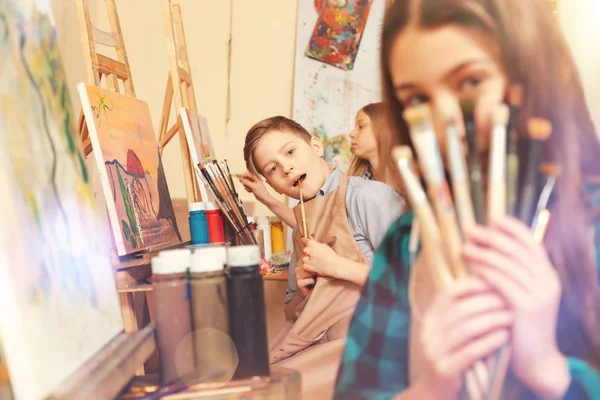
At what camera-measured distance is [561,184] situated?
0.44 meters

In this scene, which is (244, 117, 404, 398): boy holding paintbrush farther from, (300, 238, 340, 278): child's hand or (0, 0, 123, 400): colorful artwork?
(0, 0, 123, 400): colorful artwork

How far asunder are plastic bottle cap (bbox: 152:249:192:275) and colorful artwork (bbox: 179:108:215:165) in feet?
3.25

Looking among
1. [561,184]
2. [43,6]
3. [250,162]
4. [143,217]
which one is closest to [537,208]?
[561,184]

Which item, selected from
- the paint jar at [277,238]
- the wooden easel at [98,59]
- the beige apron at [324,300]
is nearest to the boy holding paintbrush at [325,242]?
the beige apron at [324,300]

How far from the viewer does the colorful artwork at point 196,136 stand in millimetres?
1636

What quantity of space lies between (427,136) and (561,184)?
0.12 meters

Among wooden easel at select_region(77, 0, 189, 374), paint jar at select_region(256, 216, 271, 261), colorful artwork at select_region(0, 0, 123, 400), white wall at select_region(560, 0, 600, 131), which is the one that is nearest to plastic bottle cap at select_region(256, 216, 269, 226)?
paint jar at select_region(256, 216, 271, 261)

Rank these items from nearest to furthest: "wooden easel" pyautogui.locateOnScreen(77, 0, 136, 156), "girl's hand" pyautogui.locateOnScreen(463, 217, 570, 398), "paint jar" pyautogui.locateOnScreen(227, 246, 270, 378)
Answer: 1. "girl's hand" pyautogui.locateOnScreen(463, 217, 570, 398)
2. "paint jar" pyautogui.locateOnScreen(227, 246, 270, 378)
3. "wooden easel" pyautogui.locateOnScreen(77, 0, 136, 156)

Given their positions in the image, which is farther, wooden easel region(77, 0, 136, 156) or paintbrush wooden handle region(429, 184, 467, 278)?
wooden easel region(77, 0, 136, 156)

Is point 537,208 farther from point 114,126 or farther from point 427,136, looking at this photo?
point 114,126

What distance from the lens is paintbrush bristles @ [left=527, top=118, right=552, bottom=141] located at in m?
0.43

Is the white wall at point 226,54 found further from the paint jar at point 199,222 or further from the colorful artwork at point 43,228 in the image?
the colorful artwork at point 43,228

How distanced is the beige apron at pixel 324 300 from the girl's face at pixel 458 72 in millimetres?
555

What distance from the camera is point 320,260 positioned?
1136 millimetres
